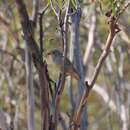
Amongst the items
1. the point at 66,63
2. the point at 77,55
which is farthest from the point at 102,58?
the point at 77,55

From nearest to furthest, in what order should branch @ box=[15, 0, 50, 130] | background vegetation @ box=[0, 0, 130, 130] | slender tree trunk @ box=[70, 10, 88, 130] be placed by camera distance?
branch @ box=[15, 0, 50, 130] < background vegetation @ box=[0, 0, 130, 130] < slender tree trunk @ box=[70, 10, 88, 130]

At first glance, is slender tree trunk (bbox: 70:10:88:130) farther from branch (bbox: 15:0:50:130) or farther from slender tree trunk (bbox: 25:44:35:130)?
branch (bbox: 15:0:50:130)

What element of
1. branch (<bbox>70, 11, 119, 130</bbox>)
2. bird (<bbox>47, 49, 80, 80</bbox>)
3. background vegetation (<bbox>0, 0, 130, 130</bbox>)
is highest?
background vegetation (<bbox>0, 0, 130, 130</bbox>)

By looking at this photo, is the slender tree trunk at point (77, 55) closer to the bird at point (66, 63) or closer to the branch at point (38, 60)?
the bird at point (66, 63)

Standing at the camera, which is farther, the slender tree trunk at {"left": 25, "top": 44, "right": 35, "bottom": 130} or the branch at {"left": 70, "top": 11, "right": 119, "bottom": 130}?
the slender tree trunk at {"left": 25, "top": 44, "right": 35, "bottom": 130}

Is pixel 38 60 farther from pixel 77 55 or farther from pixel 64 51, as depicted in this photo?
pixel 77 55

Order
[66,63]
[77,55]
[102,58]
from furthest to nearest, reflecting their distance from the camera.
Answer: [77,55] → [66,63] → [102,58]

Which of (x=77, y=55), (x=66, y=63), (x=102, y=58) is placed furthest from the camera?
(x=77, y=55)

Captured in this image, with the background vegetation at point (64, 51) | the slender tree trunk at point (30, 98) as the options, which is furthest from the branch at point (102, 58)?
the slender tree trunk at point (30, 98)

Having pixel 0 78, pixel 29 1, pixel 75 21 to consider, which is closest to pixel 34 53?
pixel 75 21

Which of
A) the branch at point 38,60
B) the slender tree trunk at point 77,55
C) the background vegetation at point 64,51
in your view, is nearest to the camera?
the branch at point 38,60

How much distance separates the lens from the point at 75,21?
1.54 m

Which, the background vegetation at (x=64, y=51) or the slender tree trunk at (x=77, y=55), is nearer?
the background vegetation at (x=64, y=51)

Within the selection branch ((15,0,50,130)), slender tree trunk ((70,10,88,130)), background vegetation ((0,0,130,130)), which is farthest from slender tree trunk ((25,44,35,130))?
slender tree trunk ((70,10,88,130))
